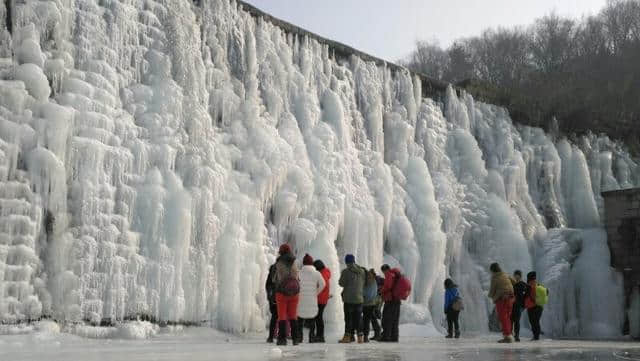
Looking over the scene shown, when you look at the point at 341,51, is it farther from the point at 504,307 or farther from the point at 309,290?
the point at 309,290

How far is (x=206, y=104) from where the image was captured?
1399cm

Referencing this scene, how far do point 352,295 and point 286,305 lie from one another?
63.8 inches

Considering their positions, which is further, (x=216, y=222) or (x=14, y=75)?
(x=216, y=222)

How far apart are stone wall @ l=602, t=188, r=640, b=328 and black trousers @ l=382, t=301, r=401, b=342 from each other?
35.2ft

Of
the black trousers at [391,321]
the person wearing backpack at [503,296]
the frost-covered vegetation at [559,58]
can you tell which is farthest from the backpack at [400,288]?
the frost-covered vegetation at [559,58]

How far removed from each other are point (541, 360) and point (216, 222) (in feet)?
22.2

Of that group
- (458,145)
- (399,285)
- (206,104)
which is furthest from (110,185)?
(458,145)

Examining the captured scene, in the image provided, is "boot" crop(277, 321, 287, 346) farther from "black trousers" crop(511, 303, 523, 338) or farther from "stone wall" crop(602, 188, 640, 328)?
"stone wall" crop(602, 188, 640, 328)

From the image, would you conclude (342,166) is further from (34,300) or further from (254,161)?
(34,300)

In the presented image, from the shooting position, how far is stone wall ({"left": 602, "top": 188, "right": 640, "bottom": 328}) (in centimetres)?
2064

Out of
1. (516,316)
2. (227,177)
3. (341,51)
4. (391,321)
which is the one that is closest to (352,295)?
(391,321)

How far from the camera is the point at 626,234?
20.9 m

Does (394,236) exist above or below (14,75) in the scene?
below

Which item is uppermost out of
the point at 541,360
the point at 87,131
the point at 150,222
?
the point at 87,131
